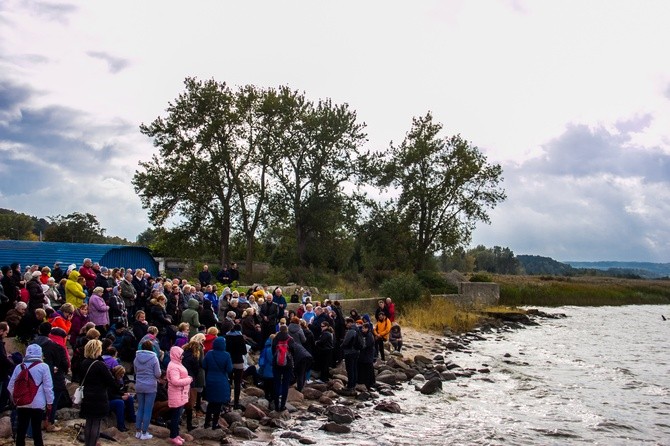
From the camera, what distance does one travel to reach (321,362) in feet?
60.7

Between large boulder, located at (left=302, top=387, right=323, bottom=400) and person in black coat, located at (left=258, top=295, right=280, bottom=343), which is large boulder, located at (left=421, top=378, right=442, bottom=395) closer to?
large boulder, located at (left=302, top=387, right=323, bottom=400)

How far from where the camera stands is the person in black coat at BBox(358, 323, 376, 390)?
702 inches

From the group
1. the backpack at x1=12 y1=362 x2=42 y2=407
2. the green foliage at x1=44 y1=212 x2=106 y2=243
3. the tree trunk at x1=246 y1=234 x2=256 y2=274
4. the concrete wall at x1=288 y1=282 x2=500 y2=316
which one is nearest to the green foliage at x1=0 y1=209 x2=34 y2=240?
the green foliage at x1=44 y1=212 x2=106 y2=243

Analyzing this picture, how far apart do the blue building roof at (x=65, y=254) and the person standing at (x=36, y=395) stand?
59.2 ft

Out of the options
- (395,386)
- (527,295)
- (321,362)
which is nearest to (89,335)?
(321,362)

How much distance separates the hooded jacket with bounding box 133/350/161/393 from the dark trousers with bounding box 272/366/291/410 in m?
4.12

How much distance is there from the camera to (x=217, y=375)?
12.5 metres

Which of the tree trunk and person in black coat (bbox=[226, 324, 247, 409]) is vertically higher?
the tree trunk

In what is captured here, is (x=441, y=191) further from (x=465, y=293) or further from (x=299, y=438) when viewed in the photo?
(x=299, y=438)

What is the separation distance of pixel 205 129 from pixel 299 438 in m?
32.3

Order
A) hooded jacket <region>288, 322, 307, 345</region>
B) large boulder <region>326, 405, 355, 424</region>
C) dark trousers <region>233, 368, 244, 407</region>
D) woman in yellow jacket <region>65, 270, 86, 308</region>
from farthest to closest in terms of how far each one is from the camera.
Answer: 1. hooded jacket <region>288, 322, 307, 345</region>
2. woman in yellow jacket <region>65, 270, 86, 308</region>
3. large boulder <region>326, 405, 355, 424</region>
4. dark trousers <region>233, 368, 244, 407</region>

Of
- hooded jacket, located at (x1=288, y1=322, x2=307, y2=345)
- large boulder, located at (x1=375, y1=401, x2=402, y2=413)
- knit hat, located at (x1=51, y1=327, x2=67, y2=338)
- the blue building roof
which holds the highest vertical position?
the blue building roof

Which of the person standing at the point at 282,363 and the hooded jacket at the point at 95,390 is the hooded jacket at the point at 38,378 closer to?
the hooded jacket at the point at 95,390

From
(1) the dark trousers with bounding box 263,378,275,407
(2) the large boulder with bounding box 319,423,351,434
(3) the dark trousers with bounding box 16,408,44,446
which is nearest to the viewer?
(3) the dark trousers with bounding box 16,408,44,446
